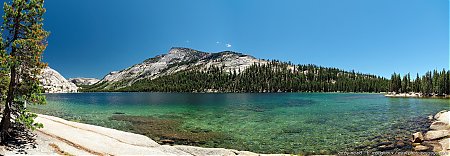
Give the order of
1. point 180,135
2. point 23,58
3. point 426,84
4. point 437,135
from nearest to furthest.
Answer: point 23,58 < point 437,135 < point 180,135 < point 426,84

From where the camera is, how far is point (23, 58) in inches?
674

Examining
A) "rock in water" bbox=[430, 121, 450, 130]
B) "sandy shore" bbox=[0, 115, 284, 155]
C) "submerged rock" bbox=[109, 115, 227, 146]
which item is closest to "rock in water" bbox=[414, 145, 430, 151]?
"rock in water" bbox=[430, 121, 450, 130]

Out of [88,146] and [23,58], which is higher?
[23,58]

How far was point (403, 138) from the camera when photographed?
3153 cm

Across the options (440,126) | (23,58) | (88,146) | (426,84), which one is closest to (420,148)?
(440,126)

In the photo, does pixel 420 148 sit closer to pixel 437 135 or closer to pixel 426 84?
pixel 437 135

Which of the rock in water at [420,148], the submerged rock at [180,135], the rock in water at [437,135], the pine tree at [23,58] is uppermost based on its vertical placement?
the pine tree at [23,58]

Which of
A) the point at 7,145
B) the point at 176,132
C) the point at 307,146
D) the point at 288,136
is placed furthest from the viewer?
the point at 176,132

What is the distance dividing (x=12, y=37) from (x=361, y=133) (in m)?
38.9

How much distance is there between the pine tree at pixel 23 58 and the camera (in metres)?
16.9

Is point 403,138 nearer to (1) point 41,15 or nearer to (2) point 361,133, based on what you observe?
(2) point 361,133

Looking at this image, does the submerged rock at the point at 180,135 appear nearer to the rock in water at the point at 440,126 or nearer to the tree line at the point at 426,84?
the rock in water at the point at 440,126

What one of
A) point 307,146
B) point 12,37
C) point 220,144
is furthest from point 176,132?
point 12,37

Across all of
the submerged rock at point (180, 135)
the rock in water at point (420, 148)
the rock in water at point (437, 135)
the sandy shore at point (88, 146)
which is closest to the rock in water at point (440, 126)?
the rock in water at point (437, 135)
